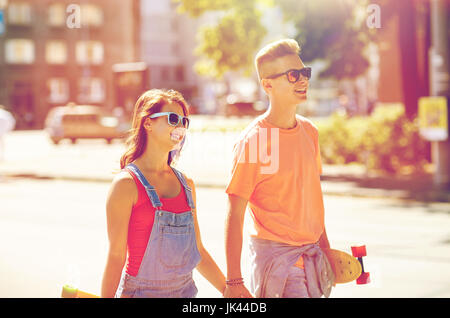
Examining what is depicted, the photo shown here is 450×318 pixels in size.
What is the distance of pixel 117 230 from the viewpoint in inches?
127

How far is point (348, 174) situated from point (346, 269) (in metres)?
15.2

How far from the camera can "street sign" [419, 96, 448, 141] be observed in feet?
50.9

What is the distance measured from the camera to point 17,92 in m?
69.5

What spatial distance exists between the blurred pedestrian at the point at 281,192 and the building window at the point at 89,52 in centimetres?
7189

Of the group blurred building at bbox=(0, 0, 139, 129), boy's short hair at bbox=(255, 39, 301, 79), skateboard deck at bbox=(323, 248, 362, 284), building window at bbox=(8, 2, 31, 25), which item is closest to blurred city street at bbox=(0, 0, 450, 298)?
boy's short hair at bbox=(255, 39, 301, 79)

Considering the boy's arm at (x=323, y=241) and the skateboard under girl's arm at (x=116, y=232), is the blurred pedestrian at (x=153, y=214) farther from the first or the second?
the boy's arm at (x=323, y=241)

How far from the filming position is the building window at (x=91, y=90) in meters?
74.2

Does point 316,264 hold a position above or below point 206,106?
below

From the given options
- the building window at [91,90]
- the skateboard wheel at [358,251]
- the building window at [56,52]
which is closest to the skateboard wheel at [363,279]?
the skateboard wheel at [358,251]
